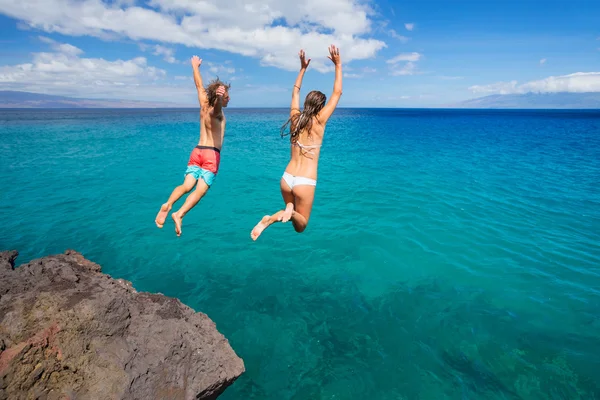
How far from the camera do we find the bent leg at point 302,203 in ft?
17.9

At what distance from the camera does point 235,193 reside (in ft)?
62.2

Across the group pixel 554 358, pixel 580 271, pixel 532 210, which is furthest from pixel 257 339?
pixel 532 210

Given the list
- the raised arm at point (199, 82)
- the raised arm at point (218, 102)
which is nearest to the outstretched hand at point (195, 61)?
the raised arm at point (199, 82)

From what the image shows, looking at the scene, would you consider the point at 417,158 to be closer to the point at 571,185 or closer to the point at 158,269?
the point at 571,185

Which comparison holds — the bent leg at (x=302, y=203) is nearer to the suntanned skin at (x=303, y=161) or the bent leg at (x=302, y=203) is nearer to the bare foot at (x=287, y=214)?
the suntanned skin at (x=303, y=161)

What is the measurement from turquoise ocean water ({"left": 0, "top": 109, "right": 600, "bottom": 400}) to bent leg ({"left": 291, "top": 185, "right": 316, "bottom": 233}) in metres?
3.35

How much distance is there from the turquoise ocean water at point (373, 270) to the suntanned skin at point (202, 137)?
11.1ft

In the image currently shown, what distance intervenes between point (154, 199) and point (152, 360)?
14378 millimetres

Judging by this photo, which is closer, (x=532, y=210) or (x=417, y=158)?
(x=532, y=210)

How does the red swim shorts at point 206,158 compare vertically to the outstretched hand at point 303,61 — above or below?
below

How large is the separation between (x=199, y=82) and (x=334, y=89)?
2.81 meters

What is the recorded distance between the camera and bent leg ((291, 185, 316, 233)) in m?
5.45

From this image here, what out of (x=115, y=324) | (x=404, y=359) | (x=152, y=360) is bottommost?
(x=404, y=359)

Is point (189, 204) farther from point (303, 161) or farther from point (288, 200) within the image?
point (303, 161)
